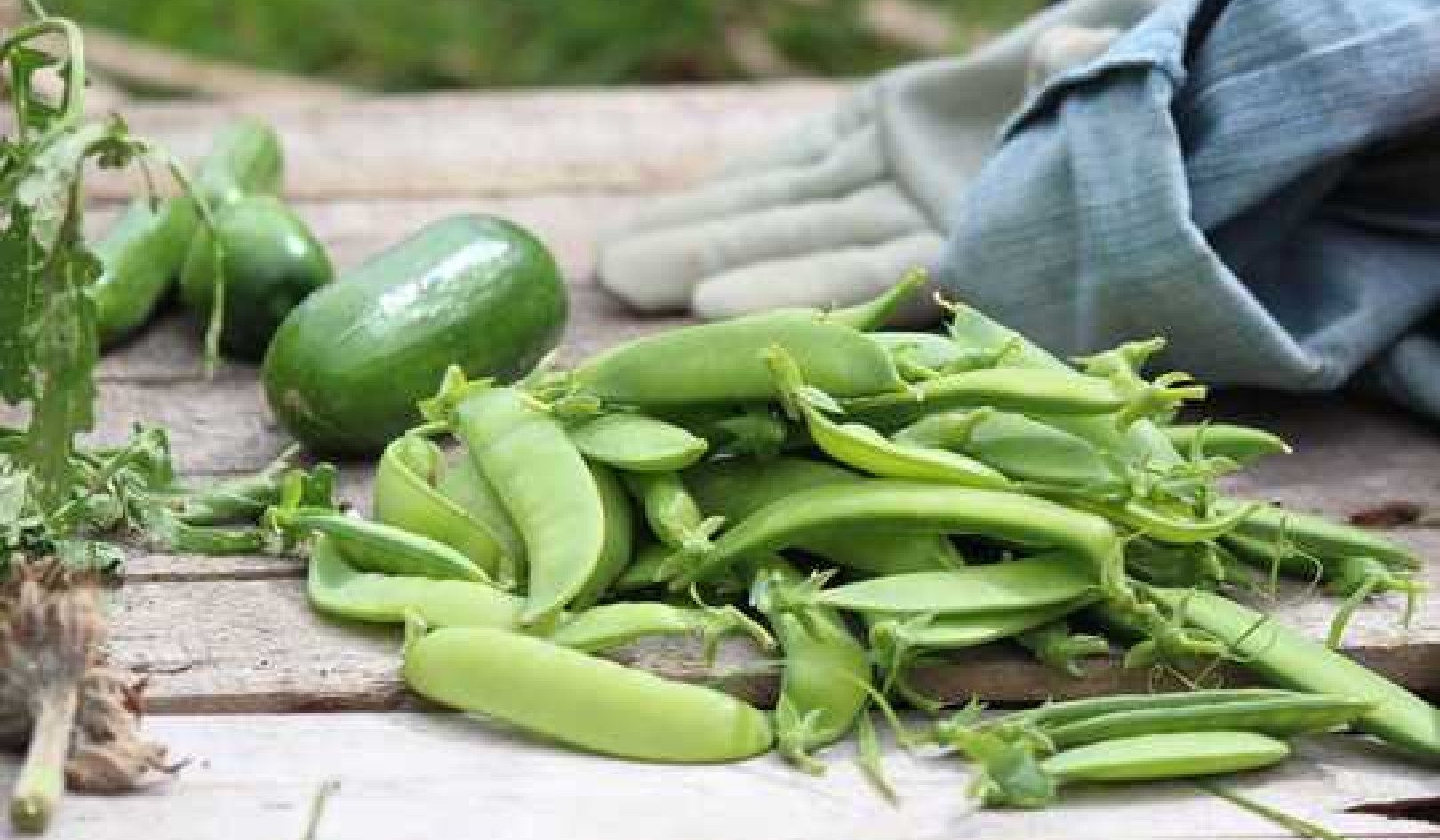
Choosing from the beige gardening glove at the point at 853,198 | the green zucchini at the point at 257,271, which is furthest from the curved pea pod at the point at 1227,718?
the green zucchini at the point at 257,271

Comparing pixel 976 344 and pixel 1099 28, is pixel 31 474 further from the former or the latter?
pixel 1099 28

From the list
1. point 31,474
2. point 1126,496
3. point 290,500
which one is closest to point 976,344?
point 1126,496

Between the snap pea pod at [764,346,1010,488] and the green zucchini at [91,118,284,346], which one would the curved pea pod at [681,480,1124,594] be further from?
the green zucchini at [91,118,284,346]

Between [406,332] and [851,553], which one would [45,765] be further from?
[406,332]

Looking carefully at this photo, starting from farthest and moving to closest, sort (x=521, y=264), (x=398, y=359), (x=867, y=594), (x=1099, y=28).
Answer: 1. (x=1099, y=28)
2. (x=521, y=264)
3. (x=398, y=359)
4. (x=867, y=594)

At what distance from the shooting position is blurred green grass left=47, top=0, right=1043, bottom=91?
4.89 meters

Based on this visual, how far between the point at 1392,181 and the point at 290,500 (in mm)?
1082

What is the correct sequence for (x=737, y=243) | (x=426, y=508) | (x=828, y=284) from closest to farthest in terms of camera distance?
(x=426, y=508), (x=828, y=284), (x=737, y=243)

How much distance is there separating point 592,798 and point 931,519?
327 millimetres

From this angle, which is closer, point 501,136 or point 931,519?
point 931,519

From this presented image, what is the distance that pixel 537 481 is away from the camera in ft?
6.15

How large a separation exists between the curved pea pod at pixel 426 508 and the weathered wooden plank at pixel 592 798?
0.20 metres

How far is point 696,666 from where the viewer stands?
178 cm

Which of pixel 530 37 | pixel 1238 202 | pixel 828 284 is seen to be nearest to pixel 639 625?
pixel 1238 202
